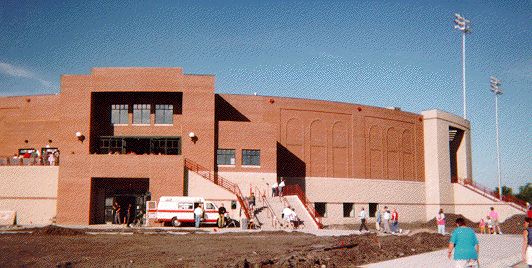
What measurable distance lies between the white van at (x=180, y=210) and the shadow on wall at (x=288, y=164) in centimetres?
1237

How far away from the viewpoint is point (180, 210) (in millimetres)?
35375

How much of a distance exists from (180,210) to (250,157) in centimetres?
930

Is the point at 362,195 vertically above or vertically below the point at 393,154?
below

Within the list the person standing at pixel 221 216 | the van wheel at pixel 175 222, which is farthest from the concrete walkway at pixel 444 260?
the van wheel at pixel 175 222

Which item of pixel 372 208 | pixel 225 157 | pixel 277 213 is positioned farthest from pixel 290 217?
pixel 372 208

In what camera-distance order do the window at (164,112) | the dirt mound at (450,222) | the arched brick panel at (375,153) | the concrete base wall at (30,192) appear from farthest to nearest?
1. the arched brick panel at (375,153)
2. the dirt mound at (450,222)
3. the window at (164,112)
4. the concrete base wall at (30,192)

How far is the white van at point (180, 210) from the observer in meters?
35.3

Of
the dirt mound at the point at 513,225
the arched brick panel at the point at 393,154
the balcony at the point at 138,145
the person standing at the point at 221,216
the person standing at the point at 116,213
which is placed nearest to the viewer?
the person standing at the point at 221,216

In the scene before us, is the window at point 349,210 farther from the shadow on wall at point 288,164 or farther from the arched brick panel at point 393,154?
the arched brick panel at point 393,154

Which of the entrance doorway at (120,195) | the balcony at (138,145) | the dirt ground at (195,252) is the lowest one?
the dirt ground at (195,252)

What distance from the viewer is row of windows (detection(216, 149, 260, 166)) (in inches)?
1678

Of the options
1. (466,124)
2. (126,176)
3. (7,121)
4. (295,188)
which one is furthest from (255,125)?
(466,124)

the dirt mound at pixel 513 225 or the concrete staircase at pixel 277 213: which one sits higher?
the concrete staircase at pixel 277 213

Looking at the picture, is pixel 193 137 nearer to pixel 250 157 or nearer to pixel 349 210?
pixel 250 157
